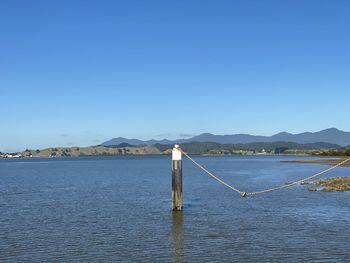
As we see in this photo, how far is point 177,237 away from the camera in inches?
1123

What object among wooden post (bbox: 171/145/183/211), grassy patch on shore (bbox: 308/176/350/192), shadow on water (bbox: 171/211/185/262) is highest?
wooden post (bbox: 171/145/183/211)

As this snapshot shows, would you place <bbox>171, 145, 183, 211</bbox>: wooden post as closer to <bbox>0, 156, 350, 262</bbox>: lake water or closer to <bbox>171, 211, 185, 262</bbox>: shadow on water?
<bbox>171, 211, 185, 262</bbox>: shadow on water

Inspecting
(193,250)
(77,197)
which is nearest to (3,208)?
(77,197)

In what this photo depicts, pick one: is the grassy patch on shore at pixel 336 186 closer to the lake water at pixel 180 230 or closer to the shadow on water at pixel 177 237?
the lake water at pixel 180 230

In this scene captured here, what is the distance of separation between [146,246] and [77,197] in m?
30.4

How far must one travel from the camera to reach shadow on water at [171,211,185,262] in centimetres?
2372

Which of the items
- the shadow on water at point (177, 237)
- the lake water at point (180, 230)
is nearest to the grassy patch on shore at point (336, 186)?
the lake water at point (180, 230)

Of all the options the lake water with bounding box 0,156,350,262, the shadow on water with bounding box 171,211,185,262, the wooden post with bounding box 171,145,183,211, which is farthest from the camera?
the wooden post with bounding box 171,145,183,211

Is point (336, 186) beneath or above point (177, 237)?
above

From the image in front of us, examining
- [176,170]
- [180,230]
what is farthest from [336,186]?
[180,230]

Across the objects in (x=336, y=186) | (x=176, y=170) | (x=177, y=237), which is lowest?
(x=177, y=237)

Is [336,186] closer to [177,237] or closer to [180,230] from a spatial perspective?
[180,230]

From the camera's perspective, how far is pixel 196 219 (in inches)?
1396

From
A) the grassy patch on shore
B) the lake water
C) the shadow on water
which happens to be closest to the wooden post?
the shadow on water
